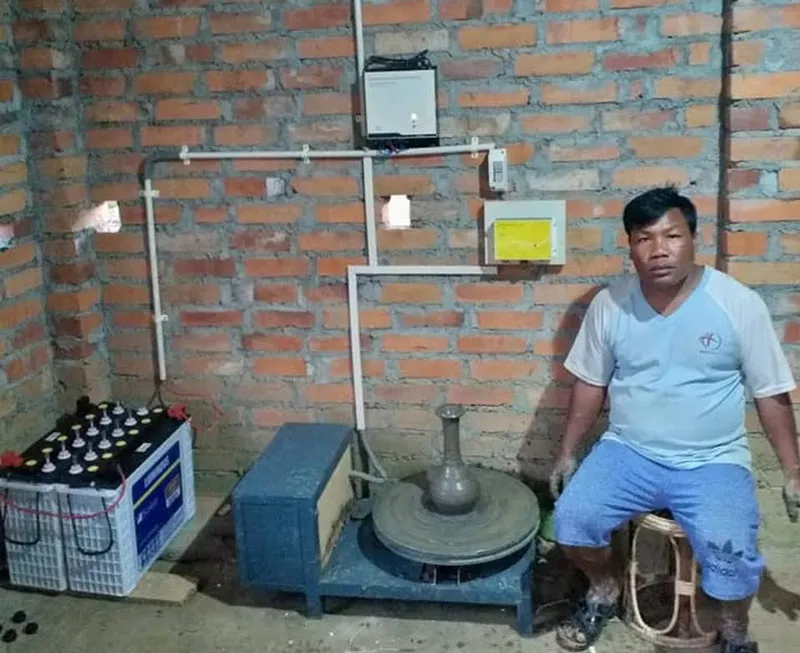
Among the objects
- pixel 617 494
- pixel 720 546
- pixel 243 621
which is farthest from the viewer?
pixel 243 621

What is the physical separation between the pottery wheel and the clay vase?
0.03 meters

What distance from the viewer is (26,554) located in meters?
2.69

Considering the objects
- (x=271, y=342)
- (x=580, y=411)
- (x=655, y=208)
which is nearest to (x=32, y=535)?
(x=271, y=342)

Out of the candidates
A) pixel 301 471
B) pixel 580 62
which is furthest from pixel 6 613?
pixel 580 62

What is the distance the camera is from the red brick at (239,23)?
2777 millimetres

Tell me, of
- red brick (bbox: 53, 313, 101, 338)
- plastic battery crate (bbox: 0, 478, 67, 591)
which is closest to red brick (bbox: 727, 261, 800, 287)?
red brick (bbox: 53, 313, 101, 338)

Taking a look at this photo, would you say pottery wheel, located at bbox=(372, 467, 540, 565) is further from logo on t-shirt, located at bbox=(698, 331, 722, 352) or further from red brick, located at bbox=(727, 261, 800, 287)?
red brick, located at bbox=(727, 261, 800, 287)

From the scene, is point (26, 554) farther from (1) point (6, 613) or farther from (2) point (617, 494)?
(2) point (617, 494)

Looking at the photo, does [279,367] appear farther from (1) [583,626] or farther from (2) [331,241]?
(1) [583,626]

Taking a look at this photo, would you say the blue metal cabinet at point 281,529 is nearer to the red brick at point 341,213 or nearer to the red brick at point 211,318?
the red brick at point 211,318

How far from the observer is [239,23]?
279 cm

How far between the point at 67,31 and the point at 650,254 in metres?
1.78

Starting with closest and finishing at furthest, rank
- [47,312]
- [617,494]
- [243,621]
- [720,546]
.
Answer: [720,546]
[617,494]
[243,621]
[47,312]

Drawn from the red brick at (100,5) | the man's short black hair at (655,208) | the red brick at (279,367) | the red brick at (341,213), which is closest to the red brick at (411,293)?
the red brick at (341,213)
